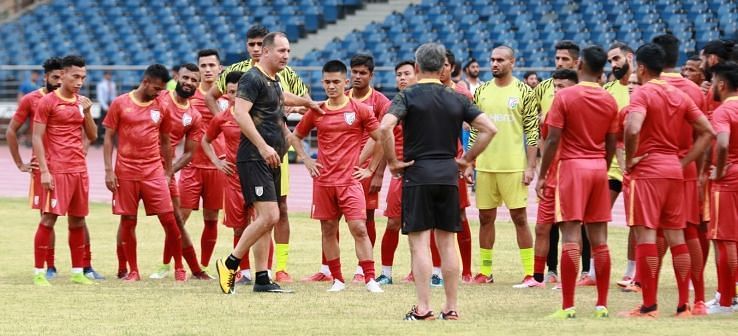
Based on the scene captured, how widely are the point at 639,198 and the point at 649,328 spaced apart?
1.24m

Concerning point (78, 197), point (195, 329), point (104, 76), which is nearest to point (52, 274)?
point (78, 197)

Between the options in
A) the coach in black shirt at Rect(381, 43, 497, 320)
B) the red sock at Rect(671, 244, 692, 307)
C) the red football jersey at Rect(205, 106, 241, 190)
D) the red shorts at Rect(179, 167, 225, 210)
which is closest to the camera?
the coach in black shirt at Rect(381, 43, 497, 320)

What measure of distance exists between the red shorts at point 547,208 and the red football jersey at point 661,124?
237 centimetres

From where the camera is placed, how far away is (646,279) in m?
10.7

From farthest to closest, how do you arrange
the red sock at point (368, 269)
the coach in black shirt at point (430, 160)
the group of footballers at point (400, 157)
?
the red sock at point (368, 269), the group of footballers at point (400, 157), the coach in black shirt at point (430, 160)

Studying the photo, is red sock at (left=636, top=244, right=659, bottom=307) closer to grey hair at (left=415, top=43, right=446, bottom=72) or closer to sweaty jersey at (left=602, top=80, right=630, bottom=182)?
grey hair at (left=415, top=43, right=446, bottom=72)

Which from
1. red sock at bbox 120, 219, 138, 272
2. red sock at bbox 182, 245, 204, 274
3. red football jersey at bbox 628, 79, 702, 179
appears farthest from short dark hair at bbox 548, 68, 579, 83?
red sock at bbox 120, 219, 138, 272

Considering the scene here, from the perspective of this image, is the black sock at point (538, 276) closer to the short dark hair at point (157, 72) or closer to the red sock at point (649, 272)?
the red sock at point (649, 272)

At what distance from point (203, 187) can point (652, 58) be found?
5.52 meters

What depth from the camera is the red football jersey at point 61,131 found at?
13547 millimetres

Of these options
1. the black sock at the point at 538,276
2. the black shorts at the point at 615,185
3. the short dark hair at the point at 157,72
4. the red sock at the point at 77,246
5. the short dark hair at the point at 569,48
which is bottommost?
the black sock at the point at 538,276

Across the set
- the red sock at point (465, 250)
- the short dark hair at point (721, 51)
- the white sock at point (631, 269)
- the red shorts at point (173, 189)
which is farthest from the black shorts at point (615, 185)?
the red shorts at point (173, 189)

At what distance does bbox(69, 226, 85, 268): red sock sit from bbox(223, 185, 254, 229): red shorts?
1522 millimetres

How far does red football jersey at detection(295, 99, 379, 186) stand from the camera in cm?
1308
